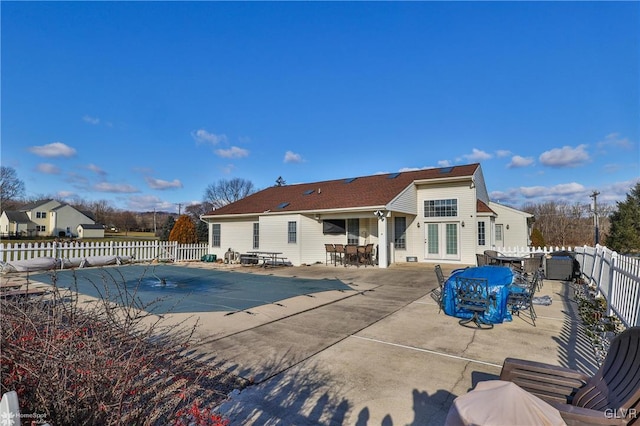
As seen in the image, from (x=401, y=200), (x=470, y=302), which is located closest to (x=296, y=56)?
(x=401, y=200)

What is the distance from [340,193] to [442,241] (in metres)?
6.24

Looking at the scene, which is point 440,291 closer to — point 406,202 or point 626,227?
point 406,202

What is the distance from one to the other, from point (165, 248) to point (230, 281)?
9.87m

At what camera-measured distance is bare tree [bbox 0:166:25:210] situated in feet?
139

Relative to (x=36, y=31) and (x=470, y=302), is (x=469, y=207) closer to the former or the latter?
(x=470, y=302)

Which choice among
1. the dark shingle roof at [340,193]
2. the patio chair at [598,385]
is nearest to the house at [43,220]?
the dark shingle roof at [340,193]

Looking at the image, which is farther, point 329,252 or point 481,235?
point 481,235

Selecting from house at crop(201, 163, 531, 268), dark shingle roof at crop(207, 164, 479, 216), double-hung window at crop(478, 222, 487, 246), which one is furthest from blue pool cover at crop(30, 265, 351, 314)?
double-hung window at crop(478, 222, 487, 246)

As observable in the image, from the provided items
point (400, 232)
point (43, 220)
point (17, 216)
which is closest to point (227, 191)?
point (43, 220)

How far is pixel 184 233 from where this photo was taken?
22.3 m

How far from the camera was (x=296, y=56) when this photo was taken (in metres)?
13.9

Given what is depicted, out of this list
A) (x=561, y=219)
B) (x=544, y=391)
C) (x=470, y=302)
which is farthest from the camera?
(x=561, y=219)

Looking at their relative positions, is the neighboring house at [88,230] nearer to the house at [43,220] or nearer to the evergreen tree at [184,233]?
the house at [43,220]

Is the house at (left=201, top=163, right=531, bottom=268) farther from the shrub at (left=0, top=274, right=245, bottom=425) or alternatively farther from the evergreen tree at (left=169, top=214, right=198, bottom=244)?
the shrub at (left=0, top=274, right=245, bottom=425)
